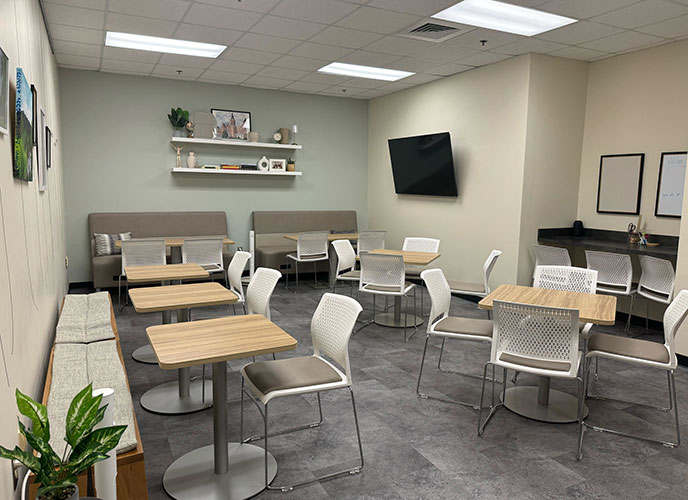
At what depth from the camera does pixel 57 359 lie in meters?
3.11

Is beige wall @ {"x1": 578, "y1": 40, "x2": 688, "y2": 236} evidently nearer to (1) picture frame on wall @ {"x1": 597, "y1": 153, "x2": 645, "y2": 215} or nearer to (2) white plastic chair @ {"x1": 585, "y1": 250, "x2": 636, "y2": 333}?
(1) picture frame on wall @ {"x1": 597, "y1": 153, "x2": 645, "y2": 215}

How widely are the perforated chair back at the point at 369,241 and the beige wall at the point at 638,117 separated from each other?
2581mm

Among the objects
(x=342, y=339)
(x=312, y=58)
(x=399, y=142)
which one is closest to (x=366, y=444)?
(x=342, y=339)

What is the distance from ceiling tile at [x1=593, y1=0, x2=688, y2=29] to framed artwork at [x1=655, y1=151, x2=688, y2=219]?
1428 mm

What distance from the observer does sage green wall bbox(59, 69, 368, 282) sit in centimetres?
697

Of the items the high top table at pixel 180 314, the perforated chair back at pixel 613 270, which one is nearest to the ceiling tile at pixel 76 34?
the high top table at pixel 180 314

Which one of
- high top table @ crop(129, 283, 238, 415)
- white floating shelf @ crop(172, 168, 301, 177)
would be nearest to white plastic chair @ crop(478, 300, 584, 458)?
high top table @ crop(129, 283, 238, 415)

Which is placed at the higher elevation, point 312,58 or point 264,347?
point 312,58

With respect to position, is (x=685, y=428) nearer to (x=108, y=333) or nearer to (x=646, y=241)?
(x=646, y=241)

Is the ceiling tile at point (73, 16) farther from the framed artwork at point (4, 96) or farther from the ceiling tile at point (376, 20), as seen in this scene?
the framed artwork at point (4, 96)

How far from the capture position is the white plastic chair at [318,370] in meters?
2.54

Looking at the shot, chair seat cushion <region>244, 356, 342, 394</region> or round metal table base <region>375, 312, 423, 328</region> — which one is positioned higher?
chair seat cushion <region>244, 356, 342, 394</region>

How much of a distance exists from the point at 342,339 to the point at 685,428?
2353mm

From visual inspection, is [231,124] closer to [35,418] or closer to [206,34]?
[206,34]
